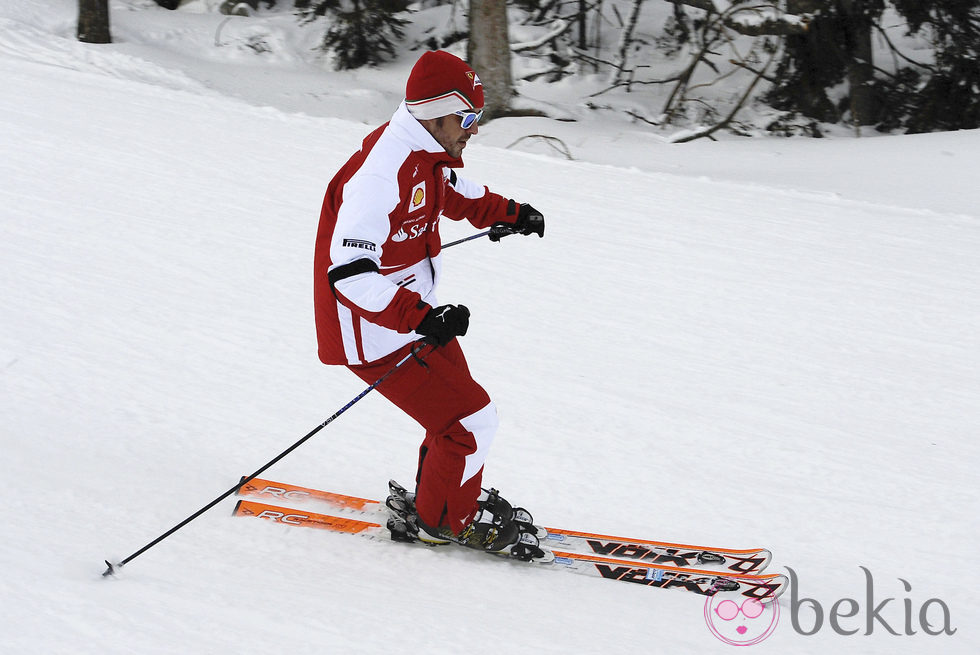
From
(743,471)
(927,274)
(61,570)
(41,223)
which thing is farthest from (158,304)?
(927,274)

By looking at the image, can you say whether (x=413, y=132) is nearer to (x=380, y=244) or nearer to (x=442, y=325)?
(x=380, y=244)

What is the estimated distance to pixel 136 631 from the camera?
2.30 metres

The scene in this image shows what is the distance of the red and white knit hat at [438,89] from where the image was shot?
2.70 m

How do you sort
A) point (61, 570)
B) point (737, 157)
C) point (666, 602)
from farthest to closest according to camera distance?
Answer: point (737, 157) → point (666, 602) → point (61, 570)

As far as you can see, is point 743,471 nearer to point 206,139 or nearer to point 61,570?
point 61,570

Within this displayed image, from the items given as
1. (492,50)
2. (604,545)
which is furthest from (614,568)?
(492,50)

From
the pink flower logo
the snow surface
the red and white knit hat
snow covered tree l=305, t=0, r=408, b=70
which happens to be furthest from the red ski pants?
snow covered tree l=305, t=0, r=408, b=70

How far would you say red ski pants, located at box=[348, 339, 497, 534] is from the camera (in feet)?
9.30

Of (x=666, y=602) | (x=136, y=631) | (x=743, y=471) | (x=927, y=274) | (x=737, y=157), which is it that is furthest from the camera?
(x=737, y=157)

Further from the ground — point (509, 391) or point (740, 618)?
point (740, 618)

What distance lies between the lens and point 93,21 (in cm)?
1225

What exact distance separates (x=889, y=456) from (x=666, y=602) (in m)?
1.54

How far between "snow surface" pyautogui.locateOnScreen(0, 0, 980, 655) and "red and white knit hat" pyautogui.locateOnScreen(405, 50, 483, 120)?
4.96 feet

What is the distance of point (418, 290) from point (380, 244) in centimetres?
35
